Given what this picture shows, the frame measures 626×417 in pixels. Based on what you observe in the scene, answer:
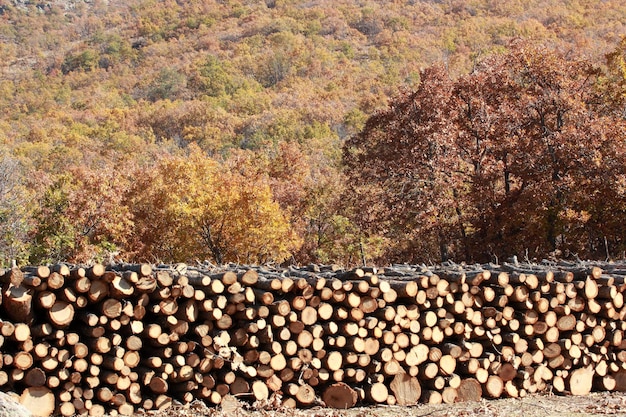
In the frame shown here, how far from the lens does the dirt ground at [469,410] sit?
8.18 metres

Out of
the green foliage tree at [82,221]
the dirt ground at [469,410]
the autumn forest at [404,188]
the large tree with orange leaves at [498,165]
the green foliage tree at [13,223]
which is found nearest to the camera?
the dirt ground at [469,410]

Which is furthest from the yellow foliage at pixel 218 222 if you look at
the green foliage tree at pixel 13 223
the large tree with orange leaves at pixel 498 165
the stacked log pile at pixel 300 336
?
the stacked log pile at pixel 300 336

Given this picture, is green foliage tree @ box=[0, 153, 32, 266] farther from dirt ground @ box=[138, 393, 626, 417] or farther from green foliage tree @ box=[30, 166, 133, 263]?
dirt ground @ box=[138, 393, 626, 417]

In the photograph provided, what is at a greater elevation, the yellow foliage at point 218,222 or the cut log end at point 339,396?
the cut log end at point 339,396

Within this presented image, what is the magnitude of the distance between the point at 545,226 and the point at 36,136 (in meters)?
A: 65.6

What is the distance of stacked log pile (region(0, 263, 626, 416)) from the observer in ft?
25.8

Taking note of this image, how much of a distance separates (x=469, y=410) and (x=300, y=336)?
81.2 inches

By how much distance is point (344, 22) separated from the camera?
13550 cm

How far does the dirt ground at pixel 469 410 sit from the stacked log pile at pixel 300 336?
14 centimetres

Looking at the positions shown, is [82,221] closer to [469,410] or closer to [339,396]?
[339,396]

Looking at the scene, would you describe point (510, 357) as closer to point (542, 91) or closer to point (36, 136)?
point (542, 91)

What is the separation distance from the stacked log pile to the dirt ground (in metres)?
0.14

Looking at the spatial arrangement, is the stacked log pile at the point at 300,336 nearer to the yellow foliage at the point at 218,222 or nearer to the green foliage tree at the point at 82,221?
the yellow foliage at the point at 218,222

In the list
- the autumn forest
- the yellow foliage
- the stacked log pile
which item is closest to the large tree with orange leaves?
the autumn forest
